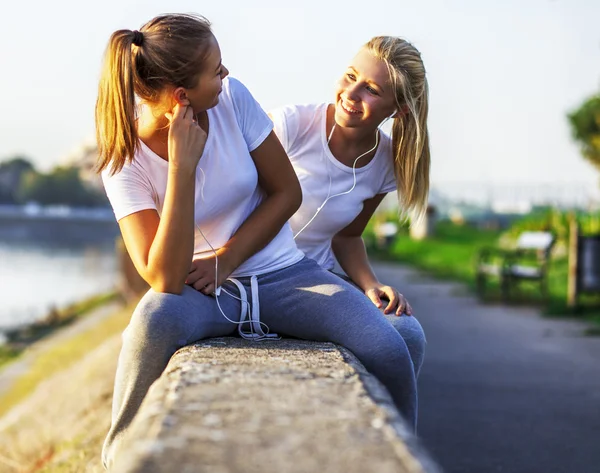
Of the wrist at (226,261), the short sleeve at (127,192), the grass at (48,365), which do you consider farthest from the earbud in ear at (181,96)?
the grass at (48,365)

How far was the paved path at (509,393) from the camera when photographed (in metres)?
5.03

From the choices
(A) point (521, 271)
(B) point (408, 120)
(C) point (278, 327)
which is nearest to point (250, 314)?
(C) point (278, 327)

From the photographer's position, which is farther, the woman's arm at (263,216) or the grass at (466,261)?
the grass at (466,261)

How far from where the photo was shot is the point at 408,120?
3.86 meters

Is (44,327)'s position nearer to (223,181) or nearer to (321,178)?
(321,178)

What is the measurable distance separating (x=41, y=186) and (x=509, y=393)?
114 meters

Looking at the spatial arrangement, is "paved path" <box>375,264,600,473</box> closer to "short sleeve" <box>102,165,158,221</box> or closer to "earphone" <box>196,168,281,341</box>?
"earphone" <box>196,168,281,341</box>

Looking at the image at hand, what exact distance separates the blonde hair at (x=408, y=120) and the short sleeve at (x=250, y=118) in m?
0.67

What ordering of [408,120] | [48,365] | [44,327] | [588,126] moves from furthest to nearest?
[44,327], [588,126], [48,365], [408,120]

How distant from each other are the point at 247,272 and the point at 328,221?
2.10 feet

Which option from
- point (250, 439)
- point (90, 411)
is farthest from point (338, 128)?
point (90, 411)

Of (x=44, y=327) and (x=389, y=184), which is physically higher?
(x=389, y=184)

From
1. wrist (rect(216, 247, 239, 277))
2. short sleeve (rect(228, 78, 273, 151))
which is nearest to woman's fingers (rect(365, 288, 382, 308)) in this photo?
wrist (rect(216, 247, 239, 277))

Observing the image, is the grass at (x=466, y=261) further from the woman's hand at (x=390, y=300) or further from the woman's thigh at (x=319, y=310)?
the woman's thigh at (x=319, y=310)
